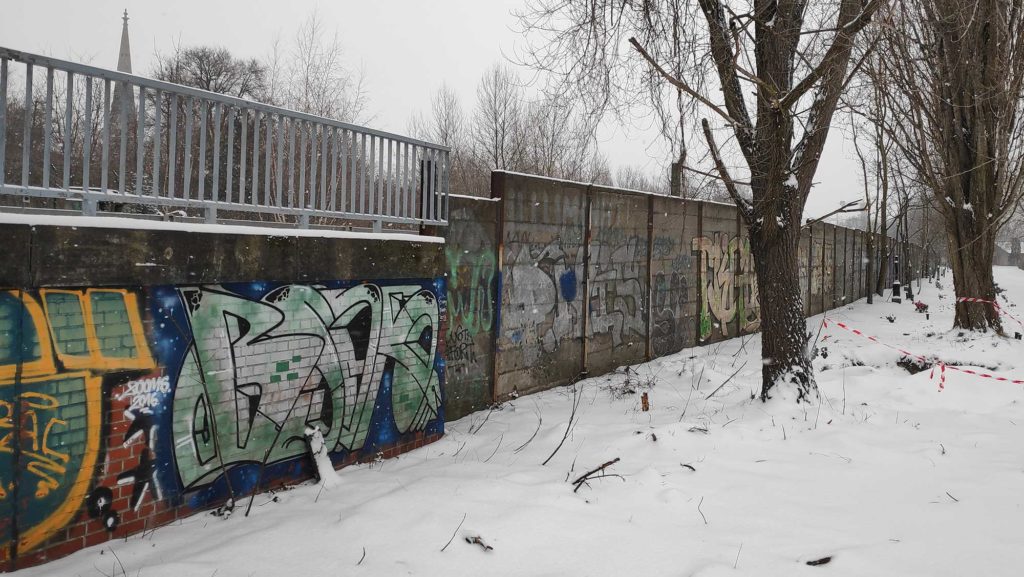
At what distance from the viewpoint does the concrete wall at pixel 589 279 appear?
7195 millimetres

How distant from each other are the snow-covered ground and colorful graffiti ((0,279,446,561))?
0.97 ft

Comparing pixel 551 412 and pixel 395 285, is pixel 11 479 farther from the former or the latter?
pixel 551 412

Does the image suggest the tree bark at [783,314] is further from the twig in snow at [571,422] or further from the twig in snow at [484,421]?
the twig in snow at [484,421]

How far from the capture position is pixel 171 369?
12.1ft

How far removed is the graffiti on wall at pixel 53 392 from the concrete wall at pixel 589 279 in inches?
141

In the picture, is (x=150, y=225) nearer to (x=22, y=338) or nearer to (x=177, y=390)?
(x=22, y=338)

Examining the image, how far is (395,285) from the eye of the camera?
17.5ft

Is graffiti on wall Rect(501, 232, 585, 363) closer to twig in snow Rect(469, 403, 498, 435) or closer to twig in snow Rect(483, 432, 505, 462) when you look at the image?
twig in snow Rect(469, 403, 498, 435)

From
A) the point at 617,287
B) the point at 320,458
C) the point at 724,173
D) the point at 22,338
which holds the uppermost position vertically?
the point at 724,173

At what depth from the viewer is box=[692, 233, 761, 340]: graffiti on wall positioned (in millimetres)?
12047

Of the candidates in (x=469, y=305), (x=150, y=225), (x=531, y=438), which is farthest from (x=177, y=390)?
(x=469, y=305)

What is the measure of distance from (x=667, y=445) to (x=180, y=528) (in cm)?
368

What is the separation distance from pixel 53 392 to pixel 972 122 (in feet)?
44.1

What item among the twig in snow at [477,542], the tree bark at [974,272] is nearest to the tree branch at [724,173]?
the twig in snow at [477,542]
